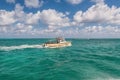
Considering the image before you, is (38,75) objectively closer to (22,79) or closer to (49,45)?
(22,79)

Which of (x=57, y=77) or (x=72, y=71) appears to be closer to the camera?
(x=57, y=77)

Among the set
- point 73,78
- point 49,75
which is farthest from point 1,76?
point 73,78

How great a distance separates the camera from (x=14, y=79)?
2659cm

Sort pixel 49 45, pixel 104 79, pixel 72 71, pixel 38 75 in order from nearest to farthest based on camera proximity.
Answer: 1. pixel 104 79
2. pixel 38 75
3. pixel 72 71
4. pixel 49 45

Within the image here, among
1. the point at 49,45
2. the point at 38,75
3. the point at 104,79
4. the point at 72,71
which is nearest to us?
the point at 104,79

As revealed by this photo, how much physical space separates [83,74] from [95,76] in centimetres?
228

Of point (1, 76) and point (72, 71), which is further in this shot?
point (72, 71)

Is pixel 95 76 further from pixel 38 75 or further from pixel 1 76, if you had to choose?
pixel 1 76

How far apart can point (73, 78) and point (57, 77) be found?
9.13 feet

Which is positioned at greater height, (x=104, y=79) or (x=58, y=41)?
(x=58, y=41)

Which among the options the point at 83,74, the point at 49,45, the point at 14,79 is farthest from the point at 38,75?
the point at 49,45

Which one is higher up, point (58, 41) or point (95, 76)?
point (58, 41)

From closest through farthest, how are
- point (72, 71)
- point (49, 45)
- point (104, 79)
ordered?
point (104, 79)
point (72, 71)
point (49, 45)

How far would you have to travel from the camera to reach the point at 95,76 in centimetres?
2798
